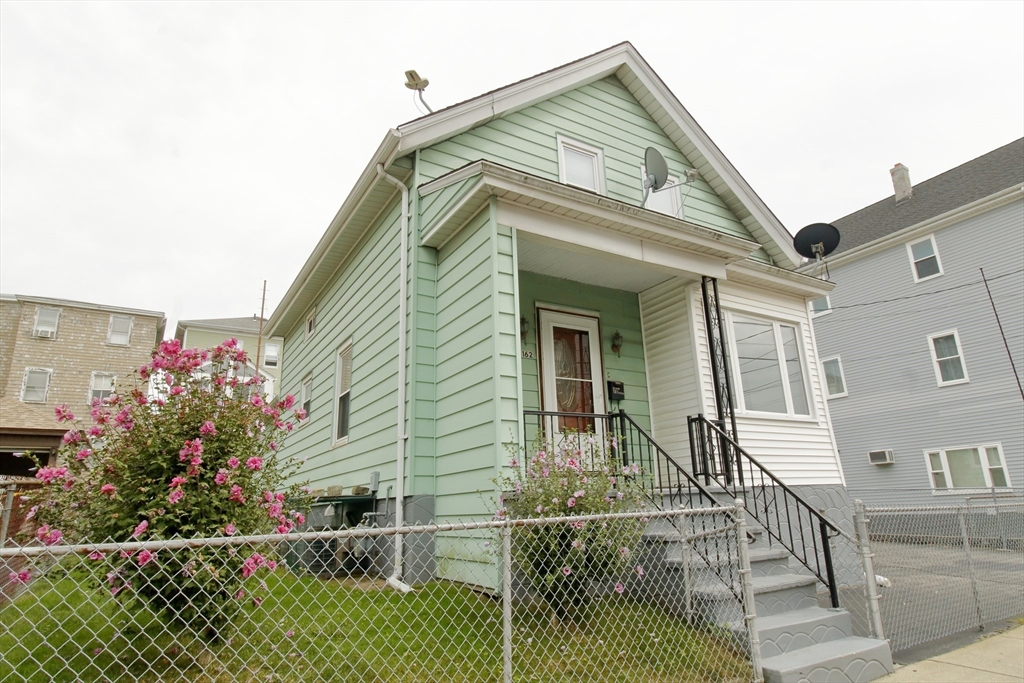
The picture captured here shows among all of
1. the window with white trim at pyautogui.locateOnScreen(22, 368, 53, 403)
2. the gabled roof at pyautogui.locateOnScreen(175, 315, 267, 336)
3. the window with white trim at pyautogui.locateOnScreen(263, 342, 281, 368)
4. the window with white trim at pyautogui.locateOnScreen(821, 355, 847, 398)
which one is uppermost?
the gabled roof at pyautogui.locateOnScreen(175, 315, 267, 336)

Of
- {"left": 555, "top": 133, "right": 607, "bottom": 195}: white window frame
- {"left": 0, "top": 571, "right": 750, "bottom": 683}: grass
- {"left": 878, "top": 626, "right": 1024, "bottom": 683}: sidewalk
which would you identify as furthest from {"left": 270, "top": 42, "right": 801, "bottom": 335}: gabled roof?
{"left": 878, "top": 626, "right": 1024, "bottom": 683}: sidewalk

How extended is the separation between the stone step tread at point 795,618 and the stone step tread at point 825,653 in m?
0.16

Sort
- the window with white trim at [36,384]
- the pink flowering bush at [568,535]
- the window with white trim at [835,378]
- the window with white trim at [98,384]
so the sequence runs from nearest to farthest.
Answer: the pink flowering bush at [568,535], the window with white trim at [835,378], the window with white trim at [36,384], the window with white trim at [98,384]

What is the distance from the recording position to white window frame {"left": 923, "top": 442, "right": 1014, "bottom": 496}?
43.9 feet

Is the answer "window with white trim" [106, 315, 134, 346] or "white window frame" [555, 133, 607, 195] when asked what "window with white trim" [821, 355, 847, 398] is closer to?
"white window frame" [555, 133, 607, 195]

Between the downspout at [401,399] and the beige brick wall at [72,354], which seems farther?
the beige brick wall at [72,354]

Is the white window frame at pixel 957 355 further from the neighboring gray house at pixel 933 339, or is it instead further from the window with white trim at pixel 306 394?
the window with white trim at pixel 306 394

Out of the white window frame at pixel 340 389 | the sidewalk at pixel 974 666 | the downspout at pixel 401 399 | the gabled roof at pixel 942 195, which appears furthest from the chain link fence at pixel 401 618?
the gabled roof at pixel 942 195

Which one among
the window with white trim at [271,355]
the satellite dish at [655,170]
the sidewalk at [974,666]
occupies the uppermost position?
the window with white trim at [271,355]

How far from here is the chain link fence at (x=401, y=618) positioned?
2.94m

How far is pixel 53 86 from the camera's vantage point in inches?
386

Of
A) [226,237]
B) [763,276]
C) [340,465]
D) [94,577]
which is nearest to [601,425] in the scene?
[763,276]

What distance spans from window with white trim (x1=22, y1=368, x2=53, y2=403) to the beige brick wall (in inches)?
5.7

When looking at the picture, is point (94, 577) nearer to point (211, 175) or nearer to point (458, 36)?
point (458, 36)
